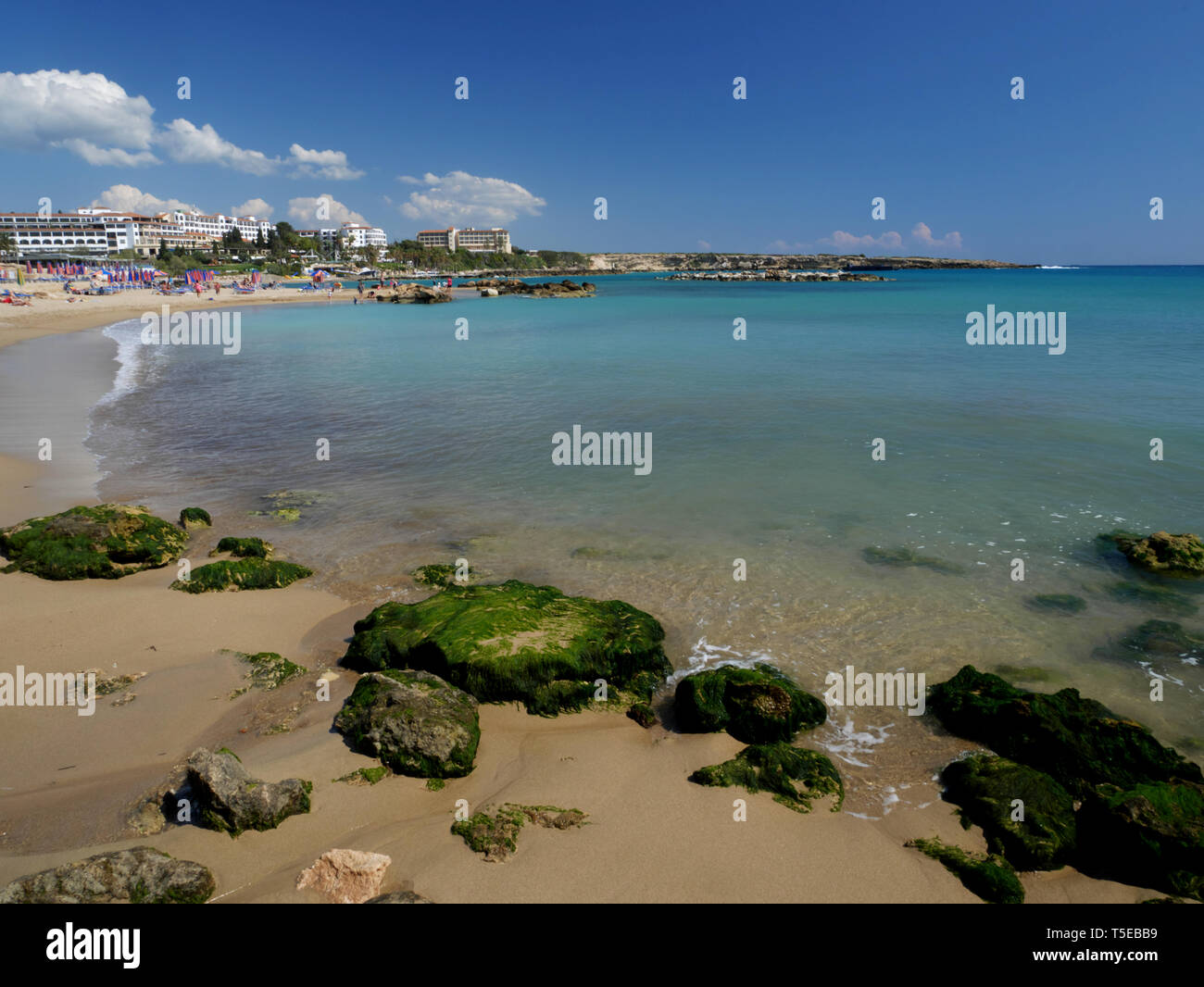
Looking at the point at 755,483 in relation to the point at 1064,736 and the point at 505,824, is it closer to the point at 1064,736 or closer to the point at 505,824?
the point at 1064,736

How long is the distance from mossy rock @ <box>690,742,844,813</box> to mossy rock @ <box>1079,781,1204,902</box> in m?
1.96

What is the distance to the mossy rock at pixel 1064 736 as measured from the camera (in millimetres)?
6199

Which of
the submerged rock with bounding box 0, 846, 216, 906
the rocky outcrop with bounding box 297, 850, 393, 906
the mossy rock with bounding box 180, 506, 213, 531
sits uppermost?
the mossy rock with bounding box 180, 506, 213, 531

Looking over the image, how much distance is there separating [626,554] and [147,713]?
23.0 ft

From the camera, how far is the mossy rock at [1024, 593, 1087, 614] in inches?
376

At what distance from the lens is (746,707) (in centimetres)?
696

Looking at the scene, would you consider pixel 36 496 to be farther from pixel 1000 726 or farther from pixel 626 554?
pixel 1000 726

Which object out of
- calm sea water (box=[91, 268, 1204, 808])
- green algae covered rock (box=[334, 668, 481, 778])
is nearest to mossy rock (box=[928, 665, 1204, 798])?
calm sea water (box=[91, 268, 1204, 808])

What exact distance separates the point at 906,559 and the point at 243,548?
11.0 meters

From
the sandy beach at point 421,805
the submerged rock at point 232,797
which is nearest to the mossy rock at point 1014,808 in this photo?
the sandy beach at point 421,805

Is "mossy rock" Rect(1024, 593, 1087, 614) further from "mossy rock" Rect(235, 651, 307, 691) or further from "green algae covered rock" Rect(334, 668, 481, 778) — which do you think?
"mossy rock" Rect(235, 651, 307, 691)

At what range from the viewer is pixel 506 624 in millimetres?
8086

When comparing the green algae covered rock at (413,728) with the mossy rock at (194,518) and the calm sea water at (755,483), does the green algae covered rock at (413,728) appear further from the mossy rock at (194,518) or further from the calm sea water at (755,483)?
the mossy rock at (194,518)

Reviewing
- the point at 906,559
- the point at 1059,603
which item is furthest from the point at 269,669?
the point at 1059,603
